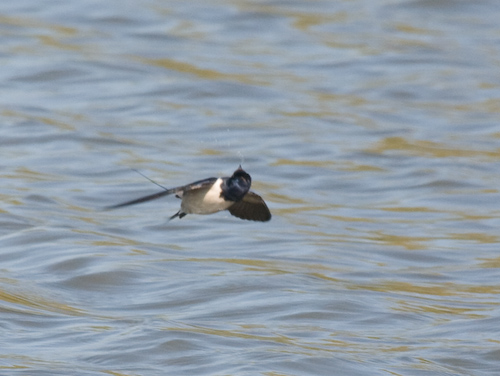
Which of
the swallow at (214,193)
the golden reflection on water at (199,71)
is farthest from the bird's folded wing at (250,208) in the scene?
the golden reflection on water at (199,71)

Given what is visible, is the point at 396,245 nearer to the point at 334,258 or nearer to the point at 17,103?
the point at 334,258

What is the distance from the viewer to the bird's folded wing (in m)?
4.96

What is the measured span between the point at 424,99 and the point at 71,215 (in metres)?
4.64

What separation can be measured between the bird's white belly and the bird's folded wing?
1.13 ft

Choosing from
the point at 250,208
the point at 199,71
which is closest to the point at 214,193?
the point at 250,208

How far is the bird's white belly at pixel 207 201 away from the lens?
4.56 m

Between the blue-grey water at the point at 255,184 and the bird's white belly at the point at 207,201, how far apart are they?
126 centimetres

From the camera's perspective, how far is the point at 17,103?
39.0 feet

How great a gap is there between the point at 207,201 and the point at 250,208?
454mm

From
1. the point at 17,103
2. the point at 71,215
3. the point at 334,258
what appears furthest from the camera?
the point at 17,103

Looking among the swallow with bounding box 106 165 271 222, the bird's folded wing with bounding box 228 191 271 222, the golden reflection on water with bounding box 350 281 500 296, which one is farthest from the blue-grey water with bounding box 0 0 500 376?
the swallow with bounding box 106 165 271 222

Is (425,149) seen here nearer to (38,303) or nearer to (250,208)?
(38,303)

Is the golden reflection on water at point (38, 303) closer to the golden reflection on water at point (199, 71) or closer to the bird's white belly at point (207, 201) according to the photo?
the bird's white belly at point (207, 201)

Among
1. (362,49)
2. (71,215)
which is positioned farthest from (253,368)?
(362,49)
